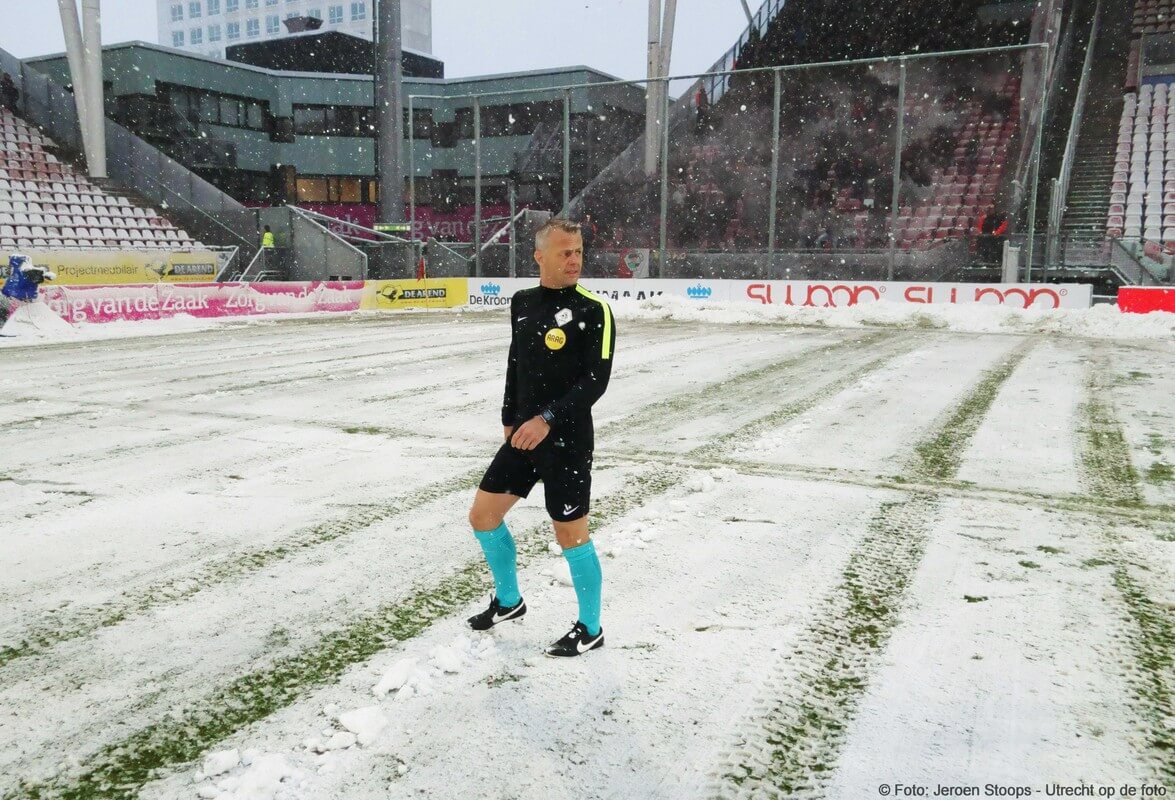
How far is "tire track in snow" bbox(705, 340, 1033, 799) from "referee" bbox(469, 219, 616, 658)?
0.75 m

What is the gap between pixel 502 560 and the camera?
3369mm

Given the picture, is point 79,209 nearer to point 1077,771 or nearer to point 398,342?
point 398,342

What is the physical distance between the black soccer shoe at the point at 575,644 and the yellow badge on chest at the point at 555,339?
105 centimetres

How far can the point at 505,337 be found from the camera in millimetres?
15117

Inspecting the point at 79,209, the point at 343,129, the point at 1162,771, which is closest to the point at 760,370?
the point at 1162,771

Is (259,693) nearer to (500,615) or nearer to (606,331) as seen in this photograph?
(500,615)

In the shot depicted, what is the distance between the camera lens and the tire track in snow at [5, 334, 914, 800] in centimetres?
243

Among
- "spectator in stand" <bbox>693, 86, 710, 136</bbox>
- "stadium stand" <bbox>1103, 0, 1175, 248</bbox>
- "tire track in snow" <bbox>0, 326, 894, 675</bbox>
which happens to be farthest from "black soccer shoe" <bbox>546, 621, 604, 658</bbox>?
"spectator in stand" <bbox>693, 86, 710, 136</bbox>

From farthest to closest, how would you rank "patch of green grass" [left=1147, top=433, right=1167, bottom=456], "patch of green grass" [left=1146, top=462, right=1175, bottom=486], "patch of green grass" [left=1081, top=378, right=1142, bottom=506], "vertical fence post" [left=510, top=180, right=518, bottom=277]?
"vertical fence post" [left=510, top=180, right=518, bottom=277] < "patch of green grass" [left=1147, top=433, right=1167, bottom=456] < "patch of green grass" [left=1146, top=462, right=1175, bottom=486] < "patch of green grass" [left=1081, top=378, right=1142, bottom=506]

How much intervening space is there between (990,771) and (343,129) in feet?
164

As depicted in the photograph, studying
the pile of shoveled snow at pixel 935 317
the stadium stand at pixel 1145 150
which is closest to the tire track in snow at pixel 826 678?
the pile of shoveled snow at pixel 935 317

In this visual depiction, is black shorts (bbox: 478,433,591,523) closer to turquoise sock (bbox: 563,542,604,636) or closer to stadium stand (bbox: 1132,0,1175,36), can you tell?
turquoise sock (bbox: 563,542,604,636)

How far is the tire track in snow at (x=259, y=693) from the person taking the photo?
243cm

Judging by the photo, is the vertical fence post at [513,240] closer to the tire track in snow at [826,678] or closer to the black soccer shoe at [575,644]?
the tire track in snow at [826,678]
